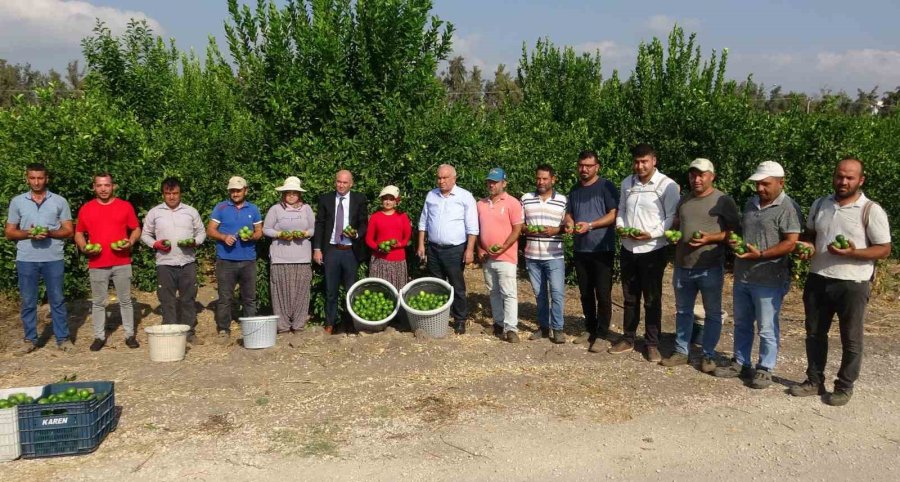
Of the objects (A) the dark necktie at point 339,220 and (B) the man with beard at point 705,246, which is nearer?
(B) the man with beard at point 705,246

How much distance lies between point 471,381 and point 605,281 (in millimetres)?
A: 2070

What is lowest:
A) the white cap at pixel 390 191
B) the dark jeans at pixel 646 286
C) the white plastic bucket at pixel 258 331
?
the white plastic bucket at pixel 258 331

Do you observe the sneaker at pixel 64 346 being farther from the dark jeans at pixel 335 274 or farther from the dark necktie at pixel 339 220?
the dark necktie at pixel 339 220

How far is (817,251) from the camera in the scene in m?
6.08

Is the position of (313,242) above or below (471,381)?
above

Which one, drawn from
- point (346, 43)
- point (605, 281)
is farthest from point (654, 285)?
point (346, 43)

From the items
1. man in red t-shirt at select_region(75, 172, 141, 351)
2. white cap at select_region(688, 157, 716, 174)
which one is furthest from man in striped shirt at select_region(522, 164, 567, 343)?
man in red t-shirt at select_region(75, 172, 141, 351)

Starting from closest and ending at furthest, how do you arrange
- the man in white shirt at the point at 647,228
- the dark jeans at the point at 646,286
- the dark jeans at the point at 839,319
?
the dark jeans at the point at 839,319 → the man in white shirt at the point at 647,228 → the dark jeans at the point at 646,286

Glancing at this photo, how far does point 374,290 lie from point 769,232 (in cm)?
467

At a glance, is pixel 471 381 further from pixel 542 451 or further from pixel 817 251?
pixel 817 251

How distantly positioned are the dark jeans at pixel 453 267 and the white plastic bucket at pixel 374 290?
0.61 metres

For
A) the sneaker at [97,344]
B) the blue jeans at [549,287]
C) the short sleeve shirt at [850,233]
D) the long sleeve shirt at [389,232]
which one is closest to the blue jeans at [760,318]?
the short sleeve shirt at [850,233]

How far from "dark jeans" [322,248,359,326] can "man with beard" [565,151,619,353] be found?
2725 mm

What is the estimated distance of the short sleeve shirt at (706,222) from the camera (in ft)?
22.2
